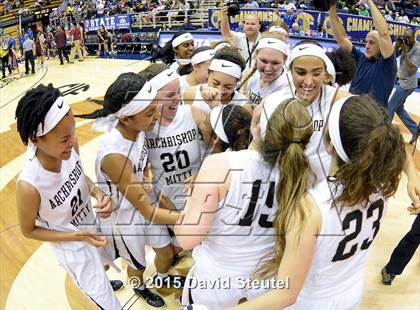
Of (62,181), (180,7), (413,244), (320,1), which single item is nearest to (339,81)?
(320,1)

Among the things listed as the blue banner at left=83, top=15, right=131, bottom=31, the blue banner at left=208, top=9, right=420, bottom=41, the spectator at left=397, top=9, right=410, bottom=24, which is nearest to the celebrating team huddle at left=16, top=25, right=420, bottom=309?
the blue banner at left=208, top=9, right=420, bottom=41

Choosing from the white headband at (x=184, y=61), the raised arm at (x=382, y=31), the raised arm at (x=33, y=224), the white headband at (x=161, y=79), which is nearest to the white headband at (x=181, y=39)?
the white headband at (x=184, y=61)

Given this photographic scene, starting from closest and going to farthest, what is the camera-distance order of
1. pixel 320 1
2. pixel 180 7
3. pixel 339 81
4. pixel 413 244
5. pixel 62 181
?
pixel 62 181 < pixel 413 244 < pixel 339 81 < pixel 320 1 < pixel 180 7

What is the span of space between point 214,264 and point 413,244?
1714 millimetres

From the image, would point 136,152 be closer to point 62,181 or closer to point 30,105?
point 62,181

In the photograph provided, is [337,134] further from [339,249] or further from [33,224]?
[33,224]

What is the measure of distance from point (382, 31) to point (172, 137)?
1.99 m

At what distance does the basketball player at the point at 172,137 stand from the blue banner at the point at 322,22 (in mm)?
7088

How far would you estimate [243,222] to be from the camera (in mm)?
1700

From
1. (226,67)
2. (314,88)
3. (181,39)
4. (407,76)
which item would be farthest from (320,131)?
(407,76)

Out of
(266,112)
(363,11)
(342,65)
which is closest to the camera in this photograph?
(266,112)

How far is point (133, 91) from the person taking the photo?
2.18m

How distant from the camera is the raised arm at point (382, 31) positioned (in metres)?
3.26

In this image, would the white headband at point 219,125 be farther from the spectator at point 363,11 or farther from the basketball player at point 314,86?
the spectator at point 363,11
